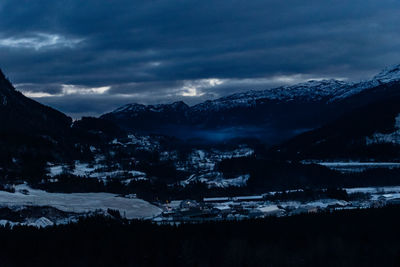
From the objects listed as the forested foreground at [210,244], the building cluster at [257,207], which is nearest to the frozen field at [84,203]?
the building cluster at [257,207]

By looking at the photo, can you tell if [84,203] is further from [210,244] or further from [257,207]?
[210,244]

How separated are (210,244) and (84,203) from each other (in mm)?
76430

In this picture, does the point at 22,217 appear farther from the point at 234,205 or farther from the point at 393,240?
the point at 393,240

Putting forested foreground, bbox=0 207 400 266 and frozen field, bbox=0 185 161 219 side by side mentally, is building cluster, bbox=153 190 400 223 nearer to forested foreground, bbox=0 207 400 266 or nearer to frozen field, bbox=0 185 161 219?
frozen field, bbox=0 185 161 219

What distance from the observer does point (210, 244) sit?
106188mm

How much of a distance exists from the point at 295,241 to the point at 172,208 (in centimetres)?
7458

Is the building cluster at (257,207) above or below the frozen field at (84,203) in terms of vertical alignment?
below

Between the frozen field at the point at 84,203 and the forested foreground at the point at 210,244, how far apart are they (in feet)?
112

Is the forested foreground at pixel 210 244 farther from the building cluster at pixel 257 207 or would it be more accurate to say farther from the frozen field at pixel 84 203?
the frozen field at pixel 84 203

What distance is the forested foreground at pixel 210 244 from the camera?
94688 millimetres

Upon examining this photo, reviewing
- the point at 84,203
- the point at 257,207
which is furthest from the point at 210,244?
the point at 84,203

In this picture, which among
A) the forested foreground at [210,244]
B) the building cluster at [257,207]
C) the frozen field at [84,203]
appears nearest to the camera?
the forested foreground at [210,244]

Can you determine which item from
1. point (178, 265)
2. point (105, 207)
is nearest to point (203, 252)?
point (178, 265)

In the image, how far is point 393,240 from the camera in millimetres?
111625
